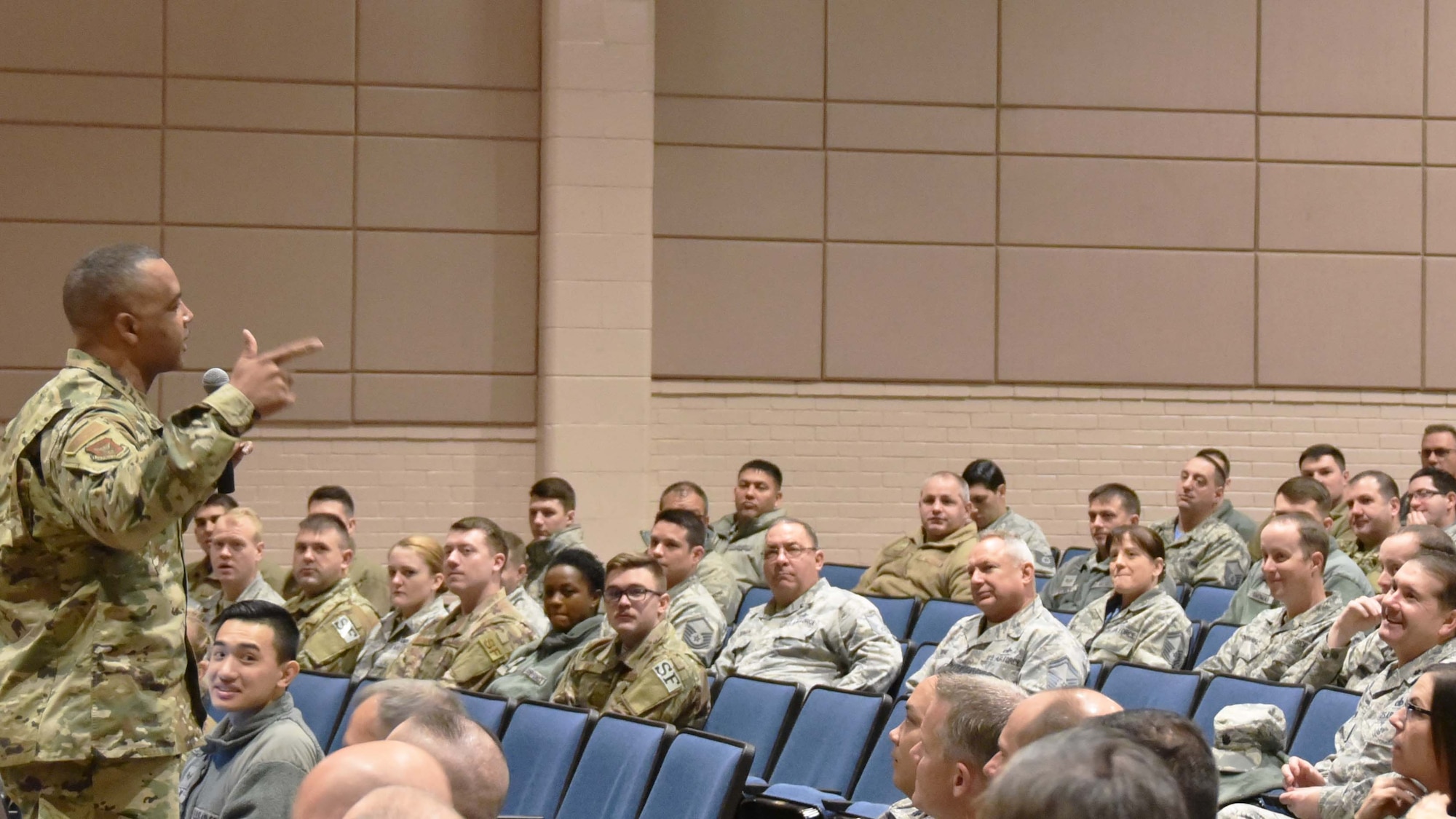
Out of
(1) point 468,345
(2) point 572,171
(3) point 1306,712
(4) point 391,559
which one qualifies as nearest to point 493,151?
(2) point 572,171

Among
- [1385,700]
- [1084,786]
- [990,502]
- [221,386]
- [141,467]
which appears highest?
[221,386]

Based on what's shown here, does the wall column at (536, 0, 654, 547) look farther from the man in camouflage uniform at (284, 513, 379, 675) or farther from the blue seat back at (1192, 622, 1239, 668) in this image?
the blue seat back at (1192, 622, 1239, 668)

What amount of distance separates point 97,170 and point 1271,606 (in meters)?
5.61

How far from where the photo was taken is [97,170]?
24.3 feet

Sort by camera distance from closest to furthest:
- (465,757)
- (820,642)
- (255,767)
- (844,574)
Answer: (465,757) < (255,767) < (820,642) < (844,574)

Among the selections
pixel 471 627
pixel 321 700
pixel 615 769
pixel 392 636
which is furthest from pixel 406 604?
pixel 615 769

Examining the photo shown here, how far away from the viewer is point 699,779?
330 cm

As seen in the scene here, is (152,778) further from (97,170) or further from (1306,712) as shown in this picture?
(97,170)

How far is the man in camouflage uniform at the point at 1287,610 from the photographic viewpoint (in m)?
4.29

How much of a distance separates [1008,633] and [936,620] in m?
1.07

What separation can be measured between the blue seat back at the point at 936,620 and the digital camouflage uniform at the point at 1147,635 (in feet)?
1.82

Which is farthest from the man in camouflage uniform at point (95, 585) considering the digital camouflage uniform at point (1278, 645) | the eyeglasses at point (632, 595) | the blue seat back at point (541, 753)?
the digital camouflage uniform at point (1278, 645)

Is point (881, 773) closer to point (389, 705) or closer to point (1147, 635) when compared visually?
point (1147, 635)

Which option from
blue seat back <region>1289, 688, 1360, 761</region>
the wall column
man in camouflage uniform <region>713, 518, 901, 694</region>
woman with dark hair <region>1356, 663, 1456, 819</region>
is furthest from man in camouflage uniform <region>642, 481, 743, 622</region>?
woman with dark hair <region>1356, 663, 1456, 819</region>
